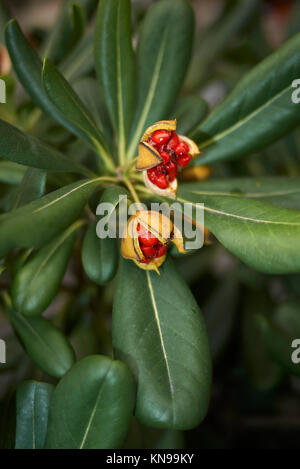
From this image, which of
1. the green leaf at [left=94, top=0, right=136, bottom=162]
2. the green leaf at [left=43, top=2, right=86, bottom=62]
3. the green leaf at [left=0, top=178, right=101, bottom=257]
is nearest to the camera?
the green leaf at [left=0, top=178, right=101, bottom=257]

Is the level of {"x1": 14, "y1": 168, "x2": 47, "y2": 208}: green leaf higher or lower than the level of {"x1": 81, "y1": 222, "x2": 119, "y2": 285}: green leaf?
higher

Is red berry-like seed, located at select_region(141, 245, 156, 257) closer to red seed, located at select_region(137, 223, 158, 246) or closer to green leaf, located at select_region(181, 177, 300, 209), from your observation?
red seed, located at select_region(137, 223, 158, 246)

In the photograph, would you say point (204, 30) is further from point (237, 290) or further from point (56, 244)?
point (56, 244)

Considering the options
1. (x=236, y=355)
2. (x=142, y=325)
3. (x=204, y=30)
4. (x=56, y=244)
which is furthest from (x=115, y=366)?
(x=204, y=30)

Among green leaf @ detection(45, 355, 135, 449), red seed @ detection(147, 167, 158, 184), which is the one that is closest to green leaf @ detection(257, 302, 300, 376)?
green leaf @ detection(45, 355, 135, 449)

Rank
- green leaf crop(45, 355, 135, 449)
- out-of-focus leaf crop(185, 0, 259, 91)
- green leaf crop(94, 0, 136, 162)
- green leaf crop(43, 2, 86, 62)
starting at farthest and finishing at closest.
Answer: out-of-focus leaf crop(185, 0, 259, 91) → green leaf crop(43, 2, 86, 62) → green leaf crop(94, 0, 136, 162) → green leaf crop(45, 355, 135, 449)

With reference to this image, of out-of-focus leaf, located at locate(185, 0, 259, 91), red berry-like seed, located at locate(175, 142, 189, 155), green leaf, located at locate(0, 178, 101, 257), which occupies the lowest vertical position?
green leaf, located at locate(0, 178, 101, 257)

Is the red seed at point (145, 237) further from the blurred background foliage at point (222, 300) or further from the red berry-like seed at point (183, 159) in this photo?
the blurred background foliage at point (222, 300)

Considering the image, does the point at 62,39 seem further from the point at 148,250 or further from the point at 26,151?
the point at 148,250
